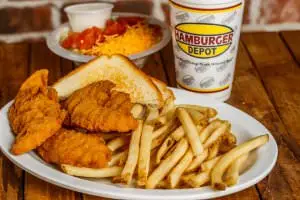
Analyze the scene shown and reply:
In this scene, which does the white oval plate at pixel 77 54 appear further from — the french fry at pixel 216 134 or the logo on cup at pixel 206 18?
the french fry at pixel 216 134

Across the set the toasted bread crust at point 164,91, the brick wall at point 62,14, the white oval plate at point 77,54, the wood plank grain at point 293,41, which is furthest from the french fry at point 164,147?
the brick wall at point 62,14

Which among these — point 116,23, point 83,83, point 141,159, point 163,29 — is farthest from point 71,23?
point 141,159

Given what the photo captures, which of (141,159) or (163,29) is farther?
(163,29)

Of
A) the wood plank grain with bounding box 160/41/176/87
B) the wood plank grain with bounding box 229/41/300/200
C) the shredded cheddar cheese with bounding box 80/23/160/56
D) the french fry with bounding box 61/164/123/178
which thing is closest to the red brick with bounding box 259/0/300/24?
the wood plank grain with bounding box 229/41/300/200

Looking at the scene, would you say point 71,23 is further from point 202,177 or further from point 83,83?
point 202,177

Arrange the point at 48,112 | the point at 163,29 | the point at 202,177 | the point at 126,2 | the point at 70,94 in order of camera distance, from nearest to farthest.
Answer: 1. the point at 202,177
2. the point at 48,112
3. the point at 70,94
4. the point at 163,29
5. the point at 126,2

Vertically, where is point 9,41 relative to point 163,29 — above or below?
below

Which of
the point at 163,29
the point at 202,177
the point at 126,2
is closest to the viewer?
the point at 202,177
